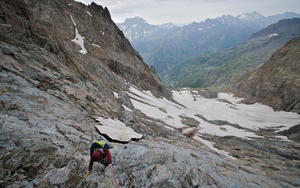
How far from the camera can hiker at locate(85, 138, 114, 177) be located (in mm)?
6887

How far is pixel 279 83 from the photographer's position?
8056 centimetres

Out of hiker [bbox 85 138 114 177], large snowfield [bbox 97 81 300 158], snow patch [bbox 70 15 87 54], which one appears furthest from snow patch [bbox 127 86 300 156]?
hiker [bbox 85 138 114 177]

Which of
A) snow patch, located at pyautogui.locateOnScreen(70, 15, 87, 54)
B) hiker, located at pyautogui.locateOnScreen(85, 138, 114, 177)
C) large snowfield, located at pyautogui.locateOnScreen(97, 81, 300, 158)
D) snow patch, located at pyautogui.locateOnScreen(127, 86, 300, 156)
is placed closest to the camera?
hiker, located at pyautogui.locateOnScreen(85, 138, 114, 177)

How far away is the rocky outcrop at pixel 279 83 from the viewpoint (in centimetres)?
7091

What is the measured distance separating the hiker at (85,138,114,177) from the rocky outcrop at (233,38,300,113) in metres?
89.2

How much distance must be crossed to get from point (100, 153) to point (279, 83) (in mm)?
107595

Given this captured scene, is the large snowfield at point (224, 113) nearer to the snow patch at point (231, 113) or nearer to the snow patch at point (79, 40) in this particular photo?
the snow patch at point (231, 113)

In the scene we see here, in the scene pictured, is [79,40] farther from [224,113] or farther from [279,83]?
[279,83]

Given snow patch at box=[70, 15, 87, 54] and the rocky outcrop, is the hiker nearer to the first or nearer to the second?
snow patch at box=[70, 15, 87, 54]

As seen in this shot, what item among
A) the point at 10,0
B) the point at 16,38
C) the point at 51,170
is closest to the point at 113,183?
the point at 51,170

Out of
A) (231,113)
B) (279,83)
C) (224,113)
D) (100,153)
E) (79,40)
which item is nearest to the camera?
(100,153)

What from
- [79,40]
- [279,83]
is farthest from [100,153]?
[279,83]

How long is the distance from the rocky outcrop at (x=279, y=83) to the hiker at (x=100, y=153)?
89.2 meters

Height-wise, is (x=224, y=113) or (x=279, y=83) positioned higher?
(x=279, y=83)
